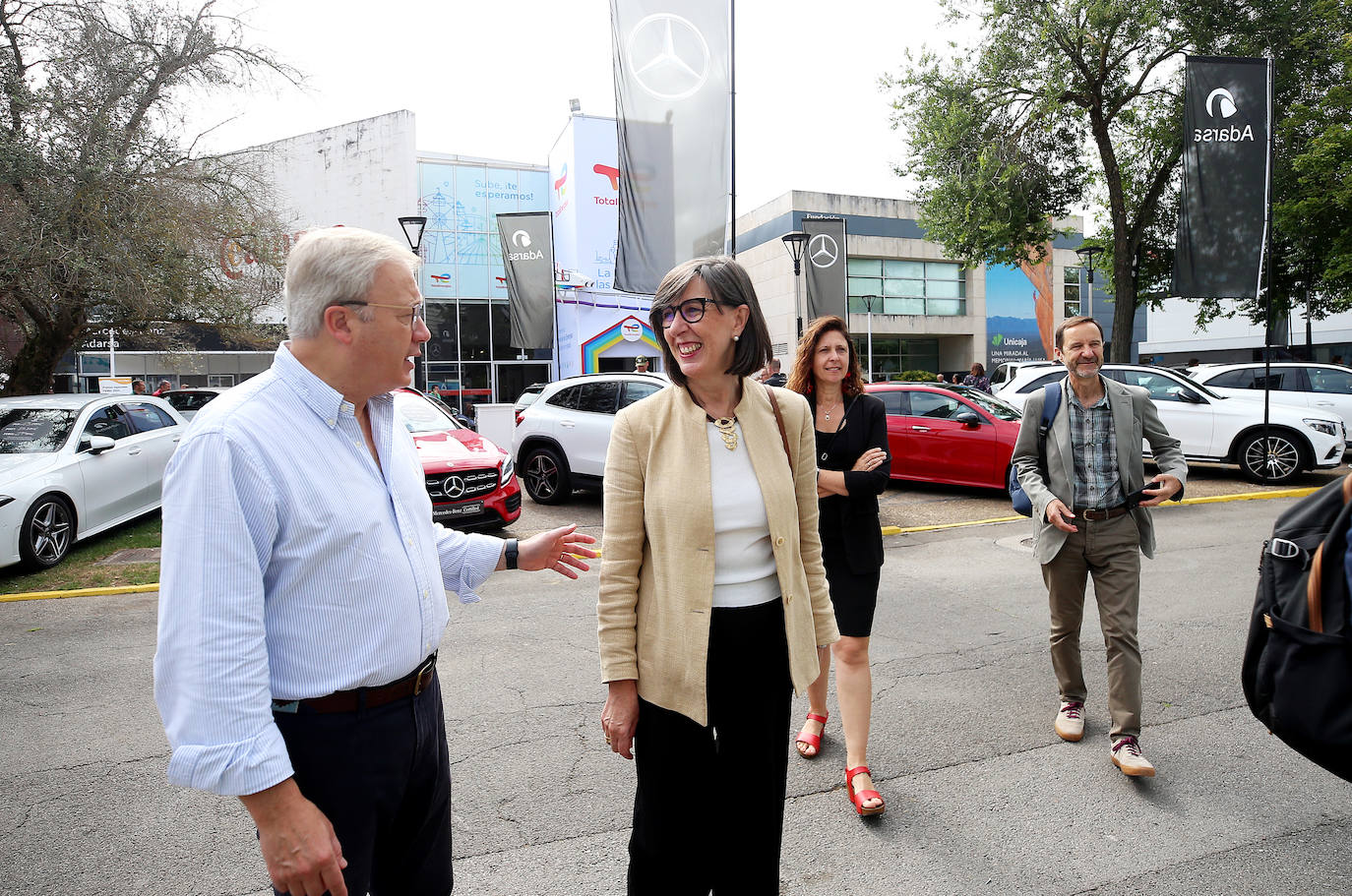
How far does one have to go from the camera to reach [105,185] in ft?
34.9

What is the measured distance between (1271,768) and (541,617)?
431cm

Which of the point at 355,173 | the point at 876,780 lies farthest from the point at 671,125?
the point at 355,173

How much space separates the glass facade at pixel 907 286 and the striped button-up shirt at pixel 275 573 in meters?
42.8

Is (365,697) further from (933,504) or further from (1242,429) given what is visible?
(1242,429)

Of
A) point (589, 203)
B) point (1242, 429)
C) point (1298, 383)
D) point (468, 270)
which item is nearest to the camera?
point (1242, 429)

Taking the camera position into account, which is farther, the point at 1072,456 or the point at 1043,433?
the point at 1043,433

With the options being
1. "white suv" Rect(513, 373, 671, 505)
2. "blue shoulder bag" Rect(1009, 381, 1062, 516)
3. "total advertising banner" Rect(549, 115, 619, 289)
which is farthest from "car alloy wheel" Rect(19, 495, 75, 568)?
"total advertising banner" Rect(549, 115, 619, 289)

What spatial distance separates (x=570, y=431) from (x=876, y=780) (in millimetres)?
7407

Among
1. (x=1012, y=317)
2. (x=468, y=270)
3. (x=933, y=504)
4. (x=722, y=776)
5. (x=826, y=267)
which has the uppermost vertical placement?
(x=468, y=270)

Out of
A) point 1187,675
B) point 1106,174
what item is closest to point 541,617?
point 1187,675

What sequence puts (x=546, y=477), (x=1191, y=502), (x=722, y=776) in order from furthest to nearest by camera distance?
1. (x=546, y=477)
2. (x=1191, y=502)
3. (x=722, y=776)

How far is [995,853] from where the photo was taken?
292cm

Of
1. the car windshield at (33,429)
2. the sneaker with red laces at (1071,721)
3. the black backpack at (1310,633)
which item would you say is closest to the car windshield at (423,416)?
the car windshield at (33,429)

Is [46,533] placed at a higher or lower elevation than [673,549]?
lower
